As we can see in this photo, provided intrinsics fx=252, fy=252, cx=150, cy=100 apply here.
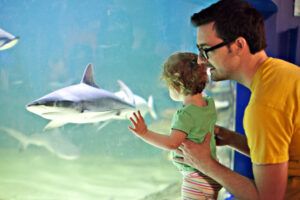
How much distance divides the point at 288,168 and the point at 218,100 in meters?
2.35

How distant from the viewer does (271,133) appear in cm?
108

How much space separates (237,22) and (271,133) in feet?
1.87

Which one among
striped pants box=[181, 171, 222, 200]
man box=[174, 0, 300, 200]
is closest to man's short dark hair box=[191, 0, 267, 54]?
man box=[174, 0, 300, 200]

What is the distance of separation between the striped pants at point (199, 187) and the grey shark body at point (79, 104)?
90 cm

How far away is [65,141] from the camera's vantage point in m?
3.11

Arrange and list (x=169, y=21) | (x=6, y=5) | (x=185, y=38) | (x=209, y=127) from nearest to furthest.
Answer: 1. (x=209, y=127)
2. (x=6, y=5)
3. (x=185, y=38)
4. (x=169, y=21)

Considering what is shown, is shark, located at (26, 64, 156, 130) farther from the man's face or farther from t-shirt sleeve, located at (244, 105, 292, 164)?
t-shirt sleeve, located at (244, 105, 292, 164)

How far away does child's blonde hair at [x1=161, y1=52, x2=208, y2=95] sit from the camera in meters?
1.65

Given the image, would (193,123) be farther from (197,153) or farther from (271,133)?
(271,133)

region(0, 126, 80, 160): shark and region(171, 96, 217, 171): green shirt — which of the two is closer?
region(171, 96, 217, 171): green shirt

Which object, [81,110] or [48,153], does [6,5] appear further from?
[48,153]

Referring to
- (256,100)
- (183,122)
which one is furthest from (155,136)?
(256,100)

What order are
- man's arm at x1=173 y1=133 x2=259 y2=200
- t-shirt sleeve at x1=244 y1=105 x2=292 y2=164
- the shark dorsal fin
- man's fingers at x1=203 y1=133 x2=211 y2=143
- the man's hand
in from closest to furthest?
t-shirt sleeve at x1=244 y1=105 x2=292 y2=164 < man's arm at x1=173 y1=133 x2=259 y2=200 < the man's hand < man's fingers at x1=203 y1=133 x2=211 y2=143 < the shark dorsal fin

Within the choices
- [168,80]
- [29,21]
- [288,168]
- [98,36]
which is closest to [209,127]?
[168,80]
